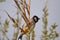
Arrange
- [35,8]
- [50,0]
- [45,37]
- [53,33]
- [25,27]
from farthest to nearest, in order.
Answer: [35,8]
[50,0]
[45,37]
[53,33]
[25,27]

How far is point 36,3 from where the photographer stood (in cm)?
138

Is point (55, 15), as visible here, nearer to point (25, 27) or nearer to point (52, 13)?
point (52, 13)

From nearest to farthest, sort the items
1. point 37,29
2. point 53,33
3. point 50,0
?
point 53,33, point 37,29, point 50,0

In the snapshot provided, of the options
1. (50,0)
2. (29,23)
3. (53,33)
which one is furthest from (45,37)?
(50,0)

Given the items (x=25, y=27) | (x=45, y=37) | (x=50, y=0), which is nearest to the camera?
(x=25, y=27)

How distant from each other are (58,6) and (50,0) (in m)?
0.10

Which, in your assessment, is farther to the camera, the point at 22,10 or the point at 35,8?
the point at 35,8

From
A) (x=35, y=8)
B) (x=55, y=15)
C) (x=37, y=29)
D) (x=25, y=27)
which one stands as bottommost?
(x=25, y=27)

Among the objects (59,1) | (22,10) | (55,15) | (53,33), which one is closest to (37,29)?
(55,15)

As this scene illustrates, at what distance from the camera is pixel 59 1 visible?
1331mm

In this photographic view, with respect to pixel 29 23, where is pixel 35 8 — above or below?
above

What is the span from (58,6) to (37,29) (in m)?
0.33

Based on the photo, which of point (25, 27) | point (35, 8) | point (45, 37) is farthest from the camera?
point (35, 8)

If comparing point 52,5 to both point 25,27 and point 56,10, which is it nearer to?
point 56,10
